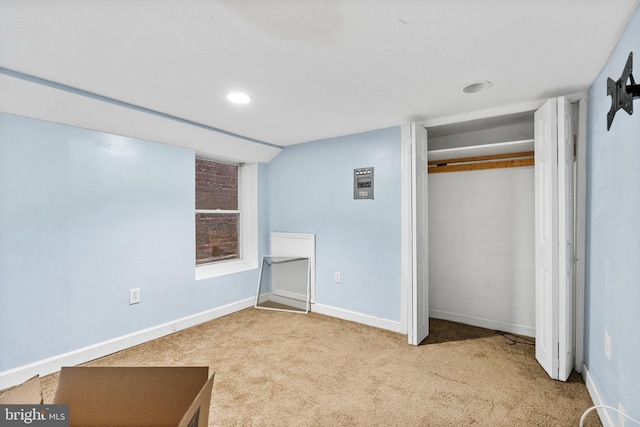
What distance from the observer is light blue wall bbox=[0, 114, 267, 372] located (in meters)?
2.16

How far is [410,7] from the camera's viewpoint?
1312 millimetres

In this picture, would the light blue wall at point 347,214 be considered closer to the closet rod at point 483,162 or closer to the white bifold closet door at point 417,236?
the white bifold closet door at point 417,236

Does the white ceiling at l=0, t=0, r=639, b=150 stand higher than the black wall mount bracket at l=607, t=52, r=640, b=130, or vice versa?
the white ceiling at l=0, t=0, r=639, b=150

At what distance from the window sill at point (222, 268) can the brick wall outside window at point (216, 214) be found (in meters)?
0.07

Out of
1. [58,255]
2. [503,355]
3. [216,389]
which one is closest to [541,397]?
[503,355]

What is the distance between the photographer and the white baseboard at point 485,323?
3.01 m

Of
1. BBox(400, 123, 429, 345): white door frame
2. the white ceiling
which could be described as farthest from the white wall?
the white ceiling

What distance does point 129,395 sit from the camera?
35.6 inches

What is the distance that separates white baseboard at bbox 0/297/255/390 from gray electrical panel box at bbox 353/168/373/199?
2.04 meters

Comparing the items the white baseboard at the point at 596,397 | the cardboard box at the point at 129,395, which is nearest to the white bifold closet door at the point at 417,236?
the white baseboard at the point at 596,397

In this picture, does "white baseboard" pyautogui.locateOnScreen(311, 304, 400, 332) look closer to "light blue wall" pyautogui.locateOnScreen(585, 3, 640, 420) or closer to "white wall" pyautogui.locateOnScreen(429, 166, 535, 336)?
"white wall" pyautogui.locateOnScreen(429, 166, 535, 336)

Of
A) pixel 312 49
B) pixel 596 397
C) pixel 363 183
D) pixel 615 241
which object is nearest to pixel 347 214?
pixel 363 183

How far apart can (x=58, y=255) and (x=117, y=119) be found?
1161mm
